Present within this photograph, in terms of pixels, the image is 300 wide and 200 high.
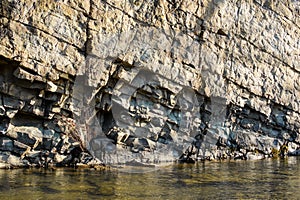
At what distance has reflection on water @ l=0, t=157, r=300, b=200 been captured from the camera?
50.2 feet

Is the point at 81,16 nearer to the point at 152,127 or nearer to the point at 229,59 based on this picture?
the point at 152,127

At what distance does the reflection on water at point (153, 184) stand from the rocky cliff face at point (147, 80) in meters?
3.07

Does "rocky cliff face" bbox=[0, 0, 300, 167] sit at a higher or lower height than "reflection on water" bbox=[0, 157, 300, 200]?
higher

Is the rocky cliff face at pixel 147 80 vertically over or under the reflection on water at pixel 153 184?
over

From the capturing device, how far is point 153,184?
17531 mm

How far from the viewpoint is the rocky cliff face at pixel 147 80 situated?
2206 cm

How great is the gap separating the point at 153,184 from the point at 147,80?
1000 centimetres

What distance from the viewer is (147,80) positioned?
1038 inches

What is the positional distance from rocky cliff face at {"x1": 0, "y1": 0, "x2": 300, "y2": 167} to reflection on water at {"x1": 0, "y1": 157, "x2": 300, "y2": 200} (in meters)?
3.07

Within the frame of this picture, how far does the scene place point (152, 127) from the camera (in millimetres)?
26750

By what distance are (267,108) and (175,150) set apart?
9.64m

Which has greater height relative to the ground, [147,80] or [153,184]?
[147,80]

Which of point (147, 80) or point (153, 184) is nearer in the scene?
point (153, 184)

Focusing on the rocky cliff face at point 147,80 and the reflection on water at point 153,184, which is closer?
the reflection on water at point 153,184
